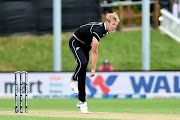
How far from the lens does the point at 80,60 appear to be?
12.1 meters

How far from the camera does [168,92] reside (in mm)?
20625

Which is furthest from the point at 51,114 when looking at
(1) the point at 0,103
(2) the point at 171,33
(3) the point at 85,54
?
(2) the point at 171,33

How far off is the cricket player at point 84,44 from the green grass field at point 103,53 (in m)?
16.5

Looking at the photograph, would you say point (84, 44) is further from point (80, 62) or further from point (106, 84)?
point (106, 84)

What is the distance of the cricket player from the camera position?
11.8 m

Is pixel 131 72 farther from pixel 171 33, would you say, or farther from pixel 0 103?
pixel 171 33

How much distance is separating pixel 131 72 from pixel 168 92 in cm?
146

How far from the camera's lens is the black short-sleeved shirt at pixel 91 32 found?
11.8m

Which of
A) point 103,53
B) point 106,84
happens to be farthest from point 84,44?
point 103,53

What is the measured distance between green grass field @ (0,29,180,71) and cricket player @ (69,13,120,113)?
16544mm

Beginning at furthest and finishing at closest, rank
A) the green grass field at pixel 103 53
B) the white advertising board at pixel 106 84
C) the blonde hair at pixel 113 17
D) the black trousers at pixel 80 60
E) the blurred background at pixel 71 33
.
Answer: the green grass field at pixel 103 53, the blurred background at pixel 71 33, the white advertising board at pixel 106 84, the black trousers at pixel 80 60, the blonde hair at pixel 113 17

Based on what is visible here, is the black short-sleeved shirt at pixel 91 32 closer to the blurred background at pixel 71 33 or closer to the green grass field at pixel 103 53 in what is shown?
the blurred background at pixel 71 33

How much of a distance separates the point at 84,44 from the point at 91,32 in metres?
0.39

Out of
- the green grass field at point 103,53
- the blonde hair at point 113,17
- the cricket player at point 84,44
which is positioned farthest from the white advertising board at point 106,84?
the blonde hair at point 113,17
